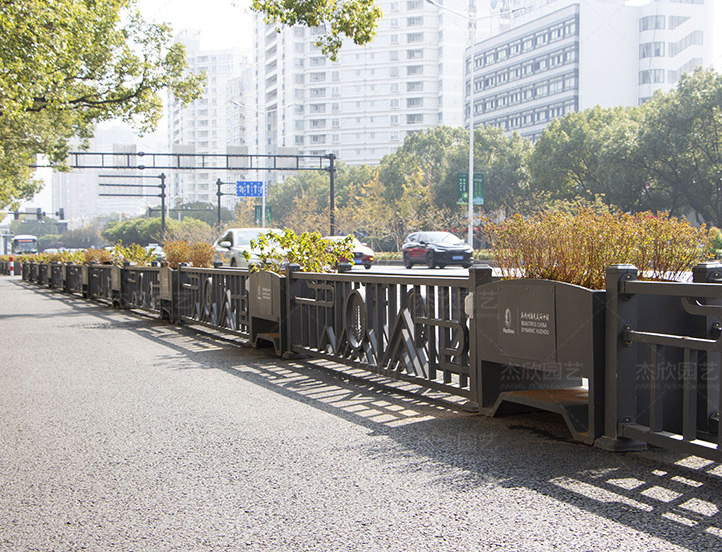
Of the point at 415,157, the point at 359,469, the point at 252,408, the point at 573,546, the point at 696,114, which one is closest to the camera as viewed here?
the point at 573,546

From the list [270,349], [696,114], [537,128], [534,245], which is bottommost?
[270,349]

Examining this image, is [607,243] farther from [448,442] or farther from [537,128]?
[537,128]

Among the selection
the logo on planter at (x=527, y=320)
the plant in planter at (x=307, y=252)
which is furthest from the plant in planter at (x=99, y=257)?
the logo on planter at (x=527, y=320)

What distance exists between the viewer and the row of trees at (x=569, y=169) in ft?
145

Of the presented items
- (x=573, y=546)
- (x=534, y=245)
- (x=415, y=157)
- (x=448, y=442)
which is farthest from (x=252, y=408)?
(x=415, y=157)

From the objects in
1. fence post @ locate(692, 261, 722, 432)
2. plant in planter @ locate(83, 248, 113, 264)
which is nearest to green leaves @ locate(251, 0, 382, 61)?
plant in planter @ locate(83, 248, 113, 264)

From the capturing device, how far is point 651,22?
326ft

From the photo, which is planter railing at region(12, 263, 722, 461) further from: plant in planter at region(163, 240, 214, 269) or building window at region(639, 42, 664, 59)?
building window at region(639, 42, 664, 59)

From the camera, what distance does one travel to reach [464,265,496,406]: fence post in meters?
6.00

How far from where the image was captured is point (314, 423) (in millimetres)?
5930

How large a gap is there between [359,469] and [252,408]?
2.11m

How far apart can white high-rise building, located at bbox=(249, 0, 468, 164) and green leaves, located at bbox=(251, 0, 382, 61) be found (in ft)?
337

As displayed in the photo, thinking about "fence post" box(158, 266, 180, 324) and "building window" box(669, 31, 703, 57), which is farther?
"building window" box(669, 31, 703, 57)

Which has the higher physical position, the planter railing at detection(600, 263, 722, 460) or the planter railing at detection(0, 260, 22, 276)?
the planter railing at detection(600, 263, 722, 460)
